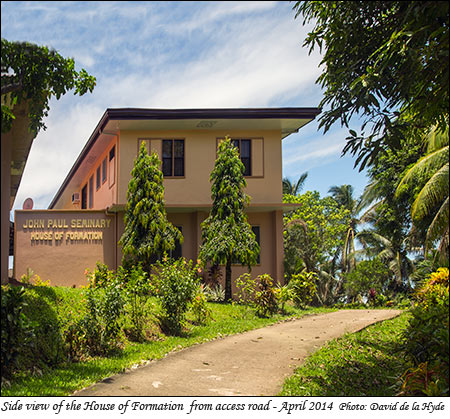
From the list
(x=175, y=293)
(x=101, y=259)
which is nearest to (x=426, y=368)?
(x=175, y=293)

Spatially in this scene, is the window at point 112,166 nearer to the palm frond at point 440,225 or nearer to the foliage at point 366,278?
the foliage at point 366,278

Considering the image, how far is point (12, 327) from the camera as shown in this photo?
7703mm

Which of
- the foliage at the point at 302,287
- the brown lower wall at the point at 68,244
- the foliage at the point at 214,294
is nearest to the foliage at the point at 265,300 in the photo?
the foliage at the point at 302,287

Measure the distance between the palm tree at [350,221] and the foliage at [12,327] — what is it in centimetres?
2789

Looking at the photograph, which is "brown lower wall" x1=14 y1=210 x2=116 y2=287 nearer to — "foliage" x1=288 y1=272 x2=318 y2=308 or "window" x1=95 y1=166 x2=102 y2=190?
"window" x1=95 y1=166 x2=102 y2=190

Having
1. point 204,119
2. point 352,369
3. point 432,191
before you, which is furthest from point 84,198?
point 352,369

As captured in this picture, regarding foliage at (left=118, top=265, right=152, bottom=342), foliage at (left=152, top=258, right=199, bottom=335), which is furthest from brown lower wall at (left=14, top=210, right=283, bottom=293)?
foliage at (left=118, top=265, right=152, bottom=342)

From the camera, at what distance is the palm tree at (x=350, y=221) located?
3636 centimetres

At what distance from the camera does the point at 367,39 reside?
9.62 metres

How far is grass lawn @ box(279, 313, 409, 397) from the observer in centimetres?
838

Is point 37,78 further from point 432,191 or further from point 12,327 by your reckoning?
point 432,191

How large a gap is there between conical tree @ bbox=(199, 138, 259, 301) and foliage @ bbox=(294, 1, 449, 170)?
9.06 m

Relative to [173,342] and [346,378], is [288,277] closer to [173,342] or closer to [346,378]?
[173,342]
